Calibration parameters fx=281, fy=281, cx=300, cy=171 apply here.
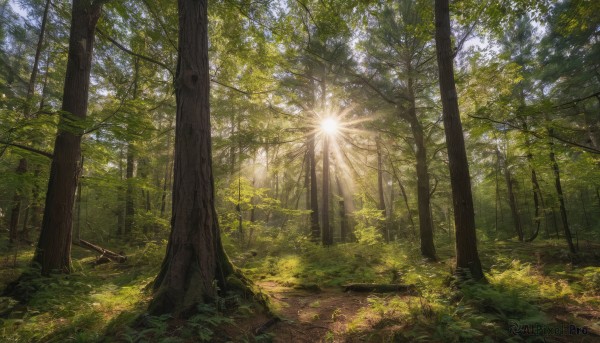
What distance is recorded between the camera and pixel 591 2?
20.1 feet

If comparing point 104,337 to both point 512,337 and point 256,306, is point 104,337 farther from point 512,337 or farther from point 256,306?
point 512,337

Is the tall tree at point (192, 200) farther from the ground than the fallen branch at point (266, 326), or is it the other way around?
the tall tree at point (192, 200)

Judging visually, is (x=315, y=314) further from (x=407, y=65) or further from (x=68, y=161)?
(x=407, y=65)

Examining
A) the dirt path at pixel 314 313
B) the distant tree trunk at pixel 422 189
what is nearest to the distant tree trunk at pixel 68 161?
the dirt path at pixel 314 313

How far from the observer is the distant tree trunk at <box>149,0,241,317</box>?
13.6ft

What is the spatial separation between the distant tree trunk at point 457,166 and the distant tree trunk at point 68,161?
822 centimetres

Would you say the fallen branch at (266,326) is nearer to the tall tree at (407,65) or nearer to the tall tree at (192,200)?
the tall tree at (192,200)

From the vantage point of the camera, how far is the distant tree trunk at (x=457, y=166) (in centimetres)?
580

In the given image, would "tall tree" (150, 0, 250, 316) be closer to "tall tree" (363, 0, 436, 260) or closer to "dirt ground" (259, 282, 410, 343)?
"dirt ground" (259, 282, 410, 343)

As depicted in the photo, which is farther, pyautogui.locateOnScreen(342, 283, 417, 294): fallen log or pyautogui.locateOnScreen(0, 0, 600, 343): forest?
pyautogui.locateOnScreen(342, 283, 417, 294): fallen log

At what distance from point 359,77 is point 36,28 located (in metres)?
13.8

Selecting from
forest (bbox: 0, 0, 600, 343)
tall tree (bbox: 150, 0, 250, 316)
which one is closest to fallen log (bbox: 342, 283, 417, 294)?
forest (bbox: 0, 0, 600, 343)

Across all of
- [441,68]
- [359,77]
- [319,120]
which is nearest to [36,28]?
[319,120]

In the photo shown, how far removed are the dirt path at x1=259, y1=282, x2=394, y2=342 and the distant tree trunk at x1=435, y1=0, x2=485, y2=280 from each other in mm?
2332
